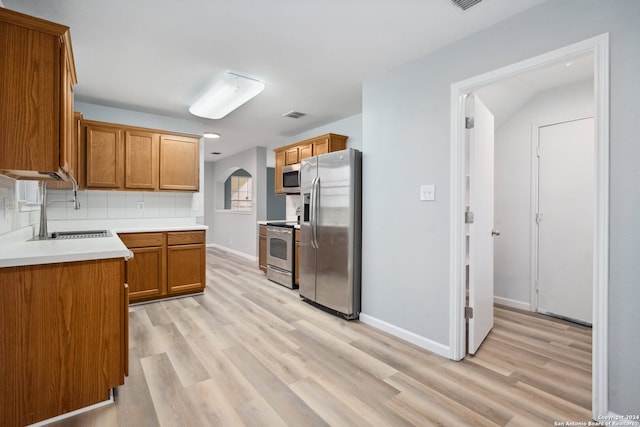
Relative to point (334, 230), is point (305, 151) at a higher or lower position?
higher

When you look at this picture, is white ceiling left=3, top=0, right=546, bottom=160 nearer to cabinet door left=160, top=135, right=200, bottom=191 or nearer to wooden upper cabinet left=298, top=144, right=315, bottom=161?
cabinet door left=160, top=135, right=200, bottom=191

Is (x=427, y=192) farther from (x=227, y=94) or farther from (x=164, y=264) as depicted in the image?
(x=164, y=264)

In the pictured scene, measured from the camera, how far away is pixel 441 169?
7.97 feet

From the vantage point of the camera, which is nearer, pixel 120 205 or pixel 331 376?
pixel 331 376

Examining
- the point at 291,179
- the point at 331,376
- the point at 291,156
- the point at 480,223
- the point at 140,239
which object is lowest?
the point at 331,376

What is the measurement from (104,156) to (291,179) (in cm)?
245

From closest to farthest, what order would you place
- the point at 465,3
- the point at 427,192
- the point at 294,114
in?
the point at 465,3 → the point at 427,192 → the point at 294,114

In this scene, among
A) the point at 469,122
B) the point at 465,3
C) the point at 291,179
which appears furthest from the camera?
the point at 291,179

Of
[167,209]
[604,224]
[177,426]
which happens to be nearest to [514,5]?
[604,224]

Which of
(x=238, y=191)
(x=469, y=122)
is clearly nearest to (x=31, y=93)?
(x=469, y=122)

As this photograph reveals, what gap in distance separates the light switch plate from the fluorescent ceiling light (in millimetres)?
1879

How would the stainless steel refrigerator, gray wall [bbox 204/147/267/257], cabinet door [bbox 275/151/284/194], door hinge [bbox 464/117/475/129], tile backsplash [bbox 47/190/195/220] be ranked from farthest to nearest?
gray wall [bbox 204/147/267/257], cabinet door [bbox 275/151/284/194], tile backsplash [bbox 47/190/195/220], the stainless steel refrigerator, door hinge [bbox 464/117/475/129]

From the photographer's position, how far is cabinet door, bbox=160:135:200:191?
4016 millimetres

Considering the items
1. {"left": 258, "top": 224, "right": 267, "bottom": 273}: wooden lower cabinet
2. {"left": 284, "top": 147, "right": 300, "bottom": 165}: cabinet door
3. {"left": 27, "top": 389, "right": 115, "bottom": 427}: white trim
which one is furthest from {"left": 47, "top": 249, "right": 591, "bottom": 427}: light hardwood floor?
{"left": 284, "top": 147, "right": 300, "bottom": 165}: cabinet door
